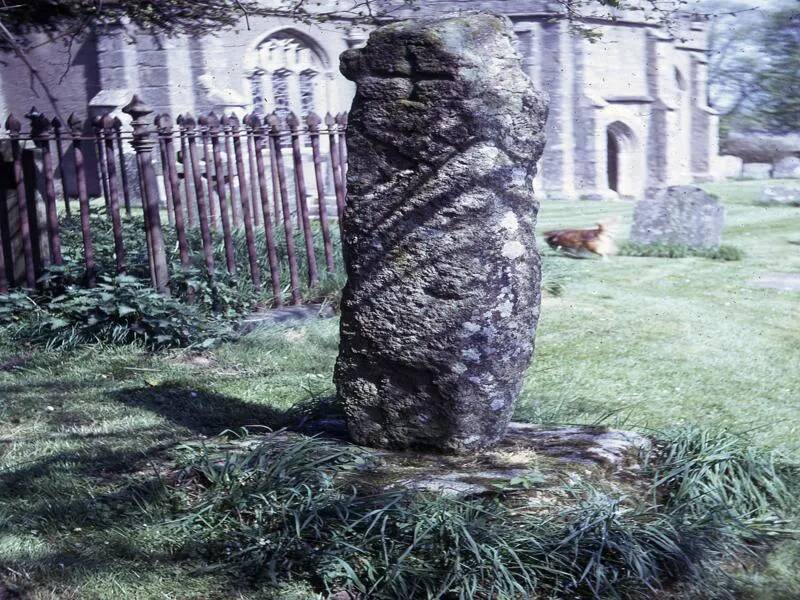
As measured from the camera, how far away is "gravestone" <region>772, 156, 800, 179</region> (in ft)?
115

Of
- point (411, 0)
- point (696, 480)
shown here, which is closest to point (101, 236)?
point (411, 0)

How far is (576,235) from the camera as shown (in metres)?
12.6

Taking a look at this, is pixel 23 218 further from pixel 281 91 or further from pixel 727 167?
pixel 727 167

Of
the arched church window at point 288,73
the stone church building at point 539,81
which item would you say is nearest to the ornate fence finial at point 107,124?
the stone church building at point 539,81

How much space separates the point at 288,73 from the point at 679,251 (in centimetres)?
1531

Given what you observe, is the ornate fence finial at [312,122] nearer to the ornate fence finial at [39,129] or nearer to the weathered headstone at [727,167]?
the ornate fence finial at [39,129]

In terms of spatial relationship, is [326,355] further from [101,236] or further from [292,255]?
[101,236]

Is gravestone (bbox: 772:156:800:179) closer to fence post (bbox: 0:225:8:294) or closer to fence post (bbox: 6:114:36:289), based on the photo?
fence post (bbox: 6:114:36:289)

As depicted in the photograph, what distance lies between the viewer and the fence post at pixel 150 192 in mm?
7156

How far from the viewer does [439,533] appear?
3279mm

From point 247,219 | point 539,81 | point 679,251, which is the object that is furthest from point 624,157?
point 247,219

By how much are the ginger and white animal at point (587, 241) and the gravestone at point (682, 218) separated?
2.47ft

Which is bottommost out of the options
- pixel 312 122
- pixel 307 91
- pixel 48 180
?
pixel 48 180

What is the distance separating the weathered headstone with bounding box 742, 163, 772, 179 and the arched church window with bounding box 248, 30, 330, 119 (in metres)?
19.0
